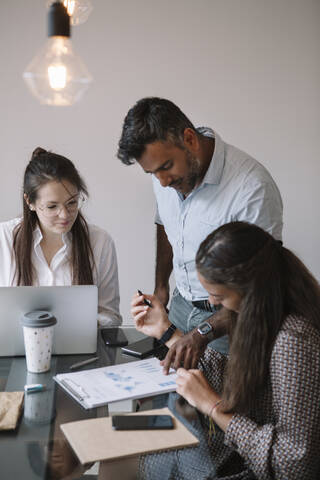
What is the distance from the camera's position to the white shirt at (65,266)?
2.11 metres

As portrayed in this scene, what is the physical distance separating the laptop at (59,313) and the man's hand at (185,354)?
26 cm

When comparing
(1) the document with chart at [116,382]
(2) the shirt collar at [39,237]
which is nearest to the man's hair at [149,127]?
(2) the shirt collar at [39,237]

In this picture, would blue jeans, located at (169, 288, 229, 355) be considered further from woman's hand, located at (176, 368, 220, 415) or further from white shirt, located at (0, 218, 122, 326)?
woman's hand, located at (176, 368, 220, 415)

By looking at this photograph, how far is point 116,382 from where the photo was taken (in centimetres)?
148

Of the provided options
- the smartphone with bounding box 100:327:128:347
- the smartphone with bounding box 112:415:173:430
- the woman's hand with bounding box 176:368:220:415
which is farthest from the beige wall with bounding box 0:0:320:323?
the smartphone with bounding box 112:415:173:430

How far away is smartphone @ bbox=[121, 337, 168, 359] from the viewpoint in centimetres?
168

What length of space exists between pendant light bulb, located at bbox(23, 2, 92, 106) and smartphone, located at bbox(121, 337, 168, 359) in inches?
32.3

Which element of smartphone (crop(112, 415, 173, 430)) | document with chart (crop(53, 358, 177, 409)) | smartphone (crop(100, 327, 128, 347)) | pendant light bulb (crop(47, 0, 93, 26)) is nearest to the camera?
smartphone (crop(112, 415, 173, 430))

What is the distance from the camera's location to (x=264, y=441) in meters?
1.17

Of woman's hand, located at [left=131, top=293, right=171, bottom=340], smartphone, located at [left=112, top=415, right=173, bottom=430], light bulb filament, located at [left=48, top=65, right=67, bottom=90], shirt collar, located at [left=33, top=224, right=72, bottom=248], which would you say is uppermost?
light bulb filament, located at [left=48, top=65, right=67, bottom=90]

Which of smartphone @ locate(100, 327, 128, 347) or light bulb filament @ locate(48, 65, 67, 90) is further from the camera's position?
smartphone @ locate(100, 327, 128, 347)

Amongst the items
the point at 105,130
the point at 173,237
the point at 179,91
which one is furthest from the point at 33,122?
the point at 173,237

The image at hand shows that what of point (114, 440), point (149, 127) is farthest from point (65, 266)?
point (114, 440)

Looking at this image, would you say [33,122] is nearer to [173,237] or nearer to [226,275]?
[173,237]
